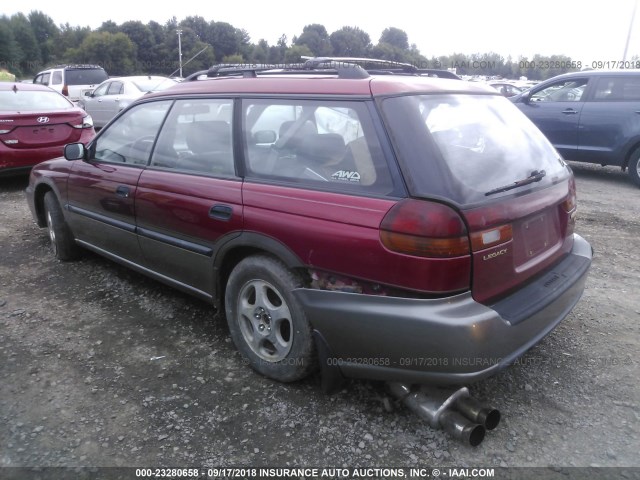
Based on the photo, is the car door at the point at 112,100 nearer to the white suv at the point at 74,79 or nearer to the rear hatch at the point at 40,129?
the white suv at the point at 74,79

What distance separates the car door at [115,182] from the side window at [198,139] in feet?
0.50

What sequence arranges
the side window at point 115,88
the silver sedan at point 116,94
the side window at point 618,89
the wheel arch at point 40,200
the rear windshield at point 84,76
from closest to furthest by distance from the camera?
the wheel arch at point 40,200 → the side window at point 618,89 → the silver sedan at point 116,94 → the side window at point 115,88 → the rear windshield at point 84,76

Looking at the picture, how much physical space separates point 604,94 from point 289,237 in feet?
25.0

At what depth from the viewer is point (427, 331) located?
221 cm

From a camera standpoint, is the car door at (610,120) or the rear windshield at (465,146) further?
the car door at (610,120)

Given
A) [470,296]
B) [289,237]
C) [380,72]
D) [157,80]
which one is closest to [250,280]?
[289,237]

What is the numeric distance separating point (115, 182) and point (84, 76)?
1542 centimetres

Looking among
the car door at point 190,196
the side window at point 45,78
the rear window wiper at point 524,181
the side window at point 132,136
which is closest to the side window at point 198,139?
the car door at point 190,196

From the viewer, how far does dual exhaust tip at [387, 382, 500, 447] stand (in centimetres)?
238

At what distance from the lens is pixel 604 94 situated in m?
8.22

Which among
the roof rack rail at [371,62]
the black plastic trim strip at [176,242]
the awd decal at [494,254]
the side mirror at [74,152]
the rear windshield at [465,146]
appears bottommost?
the black plastic trim strip at [176,242]

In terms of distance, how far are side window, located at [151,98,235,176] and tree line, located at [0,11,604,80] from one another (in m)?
37.6

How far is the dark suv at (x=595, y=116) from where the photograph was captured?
789 cm

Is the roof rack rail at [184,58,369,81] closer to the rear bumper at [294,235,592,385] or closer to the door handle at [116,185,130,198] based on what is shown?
the door handle at [116,185,130,198]
